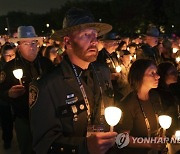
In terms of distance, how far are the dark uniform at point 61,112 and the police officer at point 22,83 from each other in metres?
1.46

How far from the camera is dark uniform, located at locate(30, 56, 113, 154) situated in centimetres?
254

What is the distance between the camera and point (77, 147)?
2496 mm

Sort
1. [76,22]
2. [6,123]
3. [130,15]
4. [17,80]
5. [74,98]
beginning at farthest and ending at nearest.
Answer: [130,15] < [6,123] < [17,80] < [76,22] < [74,98]

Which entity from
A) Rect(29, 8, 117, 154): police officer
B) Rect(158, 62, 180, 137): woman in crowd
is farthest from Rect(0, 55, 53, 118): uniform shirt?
Rect(29, 8, 117, 154): police officer

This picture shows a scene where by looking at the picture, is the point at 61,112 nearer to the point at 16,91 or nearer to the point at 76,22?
the point at 76,22

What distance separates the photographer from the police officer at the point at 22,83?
4.56 m

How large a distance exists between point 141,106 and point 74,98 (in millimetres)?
1549

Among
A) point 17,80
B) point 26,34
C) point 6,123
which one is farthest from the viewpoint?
point 6,123

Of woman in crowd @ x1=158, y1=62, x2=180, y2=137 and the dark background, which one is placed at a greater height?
the dark background

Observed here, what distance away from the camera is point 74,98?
8.71ft

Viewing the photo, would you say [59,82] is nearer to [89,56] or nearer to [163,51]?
[89,56]

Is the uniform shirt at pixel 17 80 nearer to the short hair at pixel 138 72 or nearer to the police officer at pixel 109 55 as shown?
the short hair at pixel 138 72

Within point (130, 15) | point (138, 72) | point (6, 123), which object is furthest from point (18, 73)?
point (130, 15)

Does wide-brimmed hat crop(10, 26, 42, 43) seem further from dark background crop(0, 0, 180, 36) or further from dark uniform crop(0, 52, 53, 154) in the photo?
dark background crop(0, 0, 180, 36)
